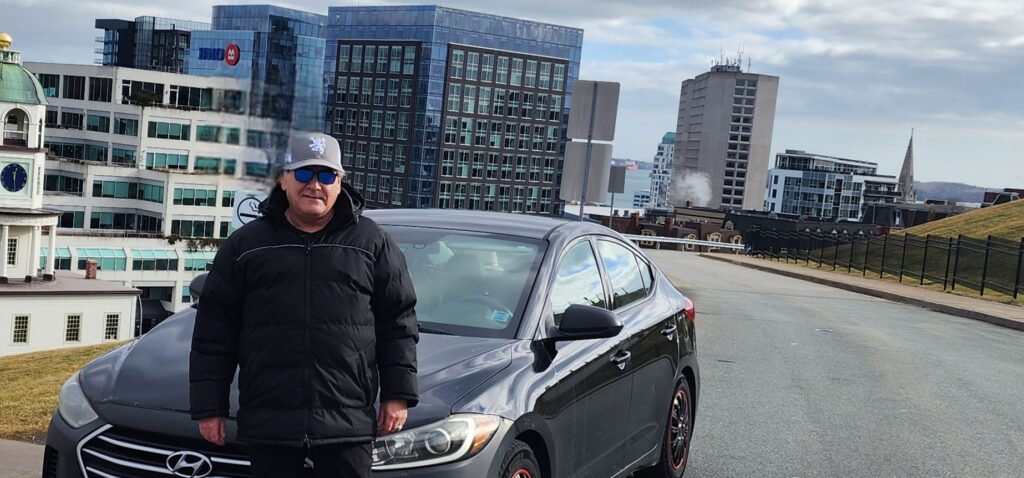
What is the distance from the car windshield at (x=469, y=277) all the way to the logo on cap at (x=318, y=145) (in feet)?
4.66

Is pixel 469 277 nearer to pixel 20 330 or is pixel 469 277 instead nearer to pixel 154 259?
pixel 20 330

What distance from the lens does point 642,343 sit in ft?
20.4

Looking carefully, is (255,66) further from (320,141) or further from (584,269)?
(320,141)

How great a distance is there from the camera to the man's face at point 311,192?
3.70 meters

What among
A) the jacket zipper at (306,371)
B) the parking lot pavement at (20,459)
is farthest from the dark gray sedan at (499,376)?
the parking lot pavement at (20,459)

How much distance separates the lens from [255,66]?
12.5m

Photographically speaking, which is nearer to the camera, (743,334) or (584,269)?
(584,269)

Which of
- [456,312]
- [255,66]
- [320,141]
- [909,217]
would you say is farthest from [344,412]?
[909,217]

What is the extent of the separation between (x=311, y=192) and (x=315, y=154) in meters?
0.14

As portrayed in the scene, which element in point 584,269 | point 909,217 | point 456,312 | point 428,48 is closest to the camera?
point 456,312

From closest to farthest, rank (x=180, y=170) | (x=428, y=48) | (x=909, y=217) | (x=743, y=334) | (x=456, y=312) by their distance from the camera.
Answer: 1. (x=456, y=312)
2. (x=743, y=334)
3. (x=180, y=170)
4. (x=909, y=217)
5. (x=428, y=48)

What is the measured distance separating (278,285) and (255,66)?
366 inches

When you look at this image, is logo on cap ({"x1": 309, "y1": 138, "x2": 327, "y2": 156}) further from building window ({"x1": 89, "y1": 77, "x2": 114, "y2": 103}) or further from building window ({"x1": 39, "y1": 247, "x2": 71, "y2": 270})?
building window ({"x1": 89, "y1": 77, "x2": 114, "y2": 103})

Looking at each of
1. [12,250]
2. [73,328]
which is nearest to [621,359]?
[73,328]
